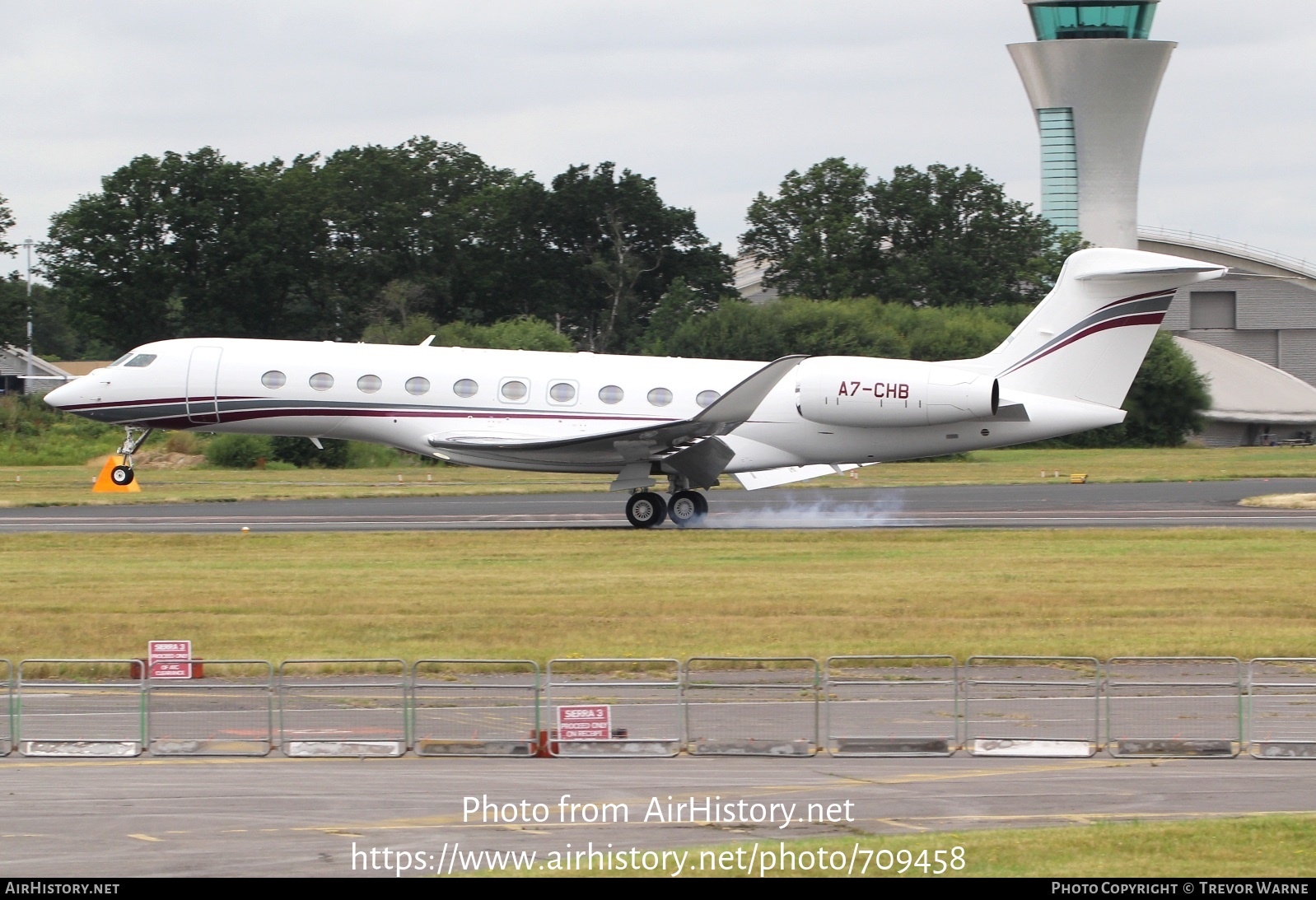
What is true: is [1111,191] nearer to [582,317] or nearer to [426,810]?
[582,317]

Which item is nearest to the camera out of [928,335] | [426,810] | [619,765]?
[426,810]

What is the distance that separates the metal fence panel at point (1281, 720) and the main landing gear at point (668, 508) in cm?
1685

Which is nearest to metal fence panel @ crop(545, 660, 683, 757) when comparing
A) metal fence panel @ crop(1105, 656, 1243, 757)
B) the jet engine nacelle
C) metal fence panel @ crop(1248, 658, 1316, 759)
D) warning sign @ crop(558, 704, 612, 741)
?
warning sign @ crop(558, 704, 612, 741)

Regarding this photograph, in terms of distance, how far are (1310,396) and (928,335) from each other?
81.3 ft

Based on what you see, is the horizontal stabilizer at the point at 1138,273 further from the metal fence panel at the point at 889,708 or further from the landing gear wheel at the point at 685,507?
the metal fence panel at the point at 889,708

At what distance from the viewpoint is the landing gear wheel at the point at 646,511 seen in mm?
27953

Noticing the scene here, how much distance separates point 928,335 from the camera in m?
66.0

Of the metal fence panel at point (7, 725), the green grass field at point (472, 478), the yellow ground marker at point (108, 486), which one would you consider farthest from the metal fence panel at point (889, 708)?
the yellow ground marker at point (108, 486)

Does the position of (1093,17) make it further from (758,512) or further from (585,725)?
(585,725)

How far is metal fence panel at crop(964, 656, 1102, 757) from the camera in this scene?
1093cm

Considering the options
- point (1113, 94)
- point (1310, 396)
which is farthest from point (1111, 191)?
point (1310, 396)

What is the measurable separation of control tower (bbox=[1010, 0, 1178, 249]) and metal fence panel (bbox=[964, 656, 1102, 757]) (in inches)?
3330

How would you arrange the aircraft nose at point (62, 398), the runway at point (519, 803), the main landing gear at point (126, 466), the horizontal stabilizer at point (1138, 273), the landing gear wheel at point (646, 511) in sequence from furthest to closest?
the main landing gear at point (126, 466)
the aircraft nose at point (62, 398)
the landing gear wheel at point (646, 511)
the horizontal stabilizer at point (1138, 273)
the runway at point (519, 803)

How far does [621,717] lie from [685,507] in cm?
1669
